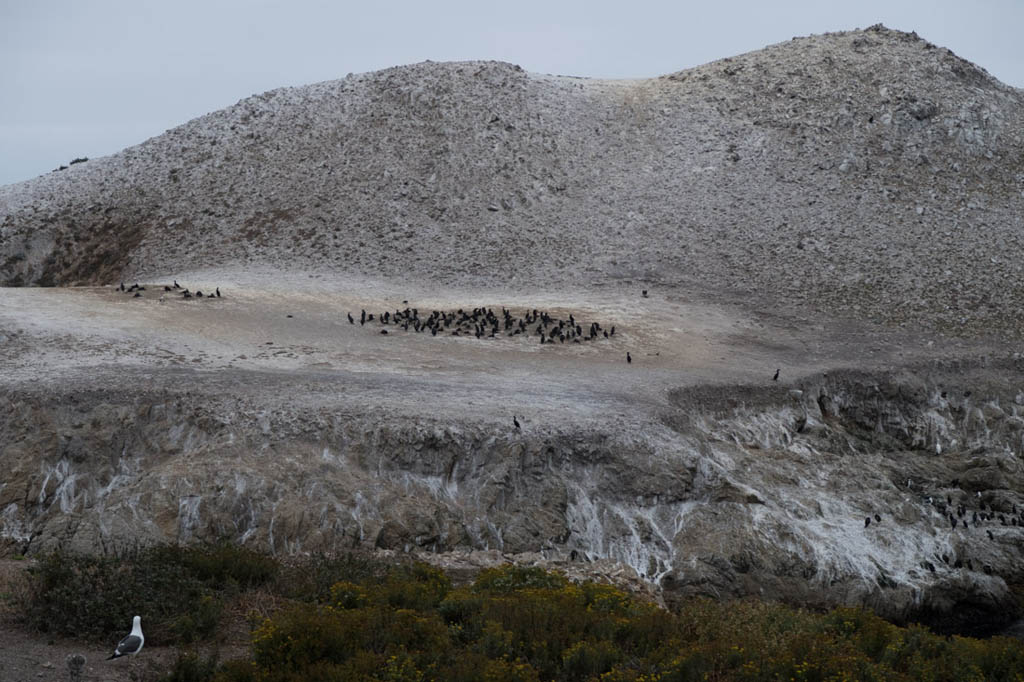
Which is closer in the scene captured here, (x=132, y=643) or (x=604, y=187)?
(x=132, y=643)

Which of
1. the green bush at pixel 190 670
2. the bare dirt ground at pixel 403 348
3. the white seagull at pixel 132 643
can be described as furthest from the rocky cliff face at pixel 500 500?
the green bush at pixel 190 670

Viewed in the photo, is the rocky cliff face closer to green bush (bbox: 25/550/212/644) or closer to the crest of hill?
green bush (bbox: 25/550/212/644)

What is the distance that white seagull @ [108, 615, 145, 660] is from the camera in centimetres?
1236

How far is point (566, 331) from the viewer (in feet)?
117

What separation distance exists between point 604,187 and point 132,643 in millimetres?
42348

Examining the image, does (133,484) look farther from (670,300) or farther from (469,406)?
(670,300)

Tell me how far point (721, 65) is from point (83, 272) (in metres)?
39.4

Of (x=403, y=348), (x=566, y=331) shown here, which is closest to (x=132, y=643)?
(x=403, y=348)

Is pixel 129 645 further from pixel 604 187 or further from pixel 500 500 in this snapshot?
pixel 604 187

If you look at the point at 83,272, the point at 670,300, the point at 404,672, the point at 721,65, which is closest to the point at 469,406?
the point at 404,672

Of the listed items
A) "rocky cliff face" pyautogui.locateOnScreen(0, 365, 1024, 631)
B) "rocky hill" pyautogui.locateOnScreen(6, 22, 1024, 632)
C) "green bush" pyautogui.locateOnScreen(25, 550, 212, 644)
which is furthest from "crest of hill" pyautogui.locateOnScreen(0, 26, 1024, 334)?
"green bush" pyautogui.locateOnScreen(25, 550, 212, 644)

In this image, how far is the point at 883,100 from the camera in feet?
179

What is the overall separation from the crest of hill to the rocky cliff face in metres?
17.7

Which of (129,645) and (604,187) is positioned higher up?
(604,187)
